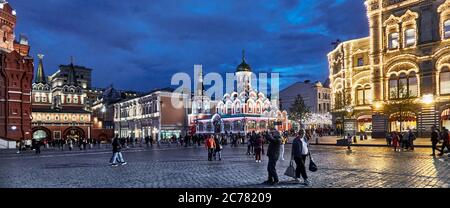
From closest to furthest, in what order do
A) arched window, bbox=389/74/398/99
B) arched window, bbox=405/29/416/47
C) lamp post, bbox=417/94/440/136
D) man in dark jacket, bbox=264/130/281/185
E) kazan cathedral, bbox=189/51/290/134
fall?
man in dark jacket, bbox=264/130/281/185, lamp post, bbox=417/94/440/136, arched window, bbox=405/29/416/47, arched window, bbox=389/74/398/99, kazan cathedral, bbox=189/51/290/134

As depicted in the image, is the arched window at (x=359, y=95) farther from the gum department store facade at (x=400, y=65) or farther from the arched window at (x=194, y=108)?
the arched window at (x=194, y=108)

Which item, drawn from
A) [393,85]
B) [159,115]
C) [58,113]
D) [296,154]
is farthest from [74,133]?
[296,154]

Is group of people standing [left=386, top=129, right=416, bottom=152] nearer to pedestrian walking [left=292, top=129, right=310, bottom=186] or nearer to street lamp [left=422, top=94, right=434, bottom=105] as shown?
street lamp [left=422, top=94, right=434, bottom=105]

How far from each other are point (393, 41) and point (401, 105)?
9577 millimetres

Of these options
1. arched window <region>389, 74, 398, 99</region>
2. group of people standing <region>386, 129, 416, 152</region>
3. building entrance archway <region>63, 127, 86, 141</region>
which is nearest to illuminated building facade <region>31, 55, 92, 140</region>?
building entrance archway <region>63, 127, 86, 141</region>

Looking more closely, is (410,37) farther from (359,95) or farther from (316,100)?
(316,100)

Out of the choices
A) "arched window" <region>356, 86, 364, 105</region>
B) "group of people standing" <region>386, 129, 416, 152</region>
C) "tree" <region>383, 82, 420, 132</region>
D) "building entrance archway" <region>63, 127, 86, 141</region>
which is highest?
"arched window" <region>356, 86, 364, 105</region>

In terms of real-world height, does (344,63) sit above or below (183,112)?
above

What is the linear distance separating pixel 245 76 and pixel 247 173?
64.3 meters

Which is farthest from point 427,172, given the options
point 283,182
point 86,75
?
point 86,75

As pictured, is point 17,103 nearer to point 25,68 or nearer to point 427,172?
point 25,68

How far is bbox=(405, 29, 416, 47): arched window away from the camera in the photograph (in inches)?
1695

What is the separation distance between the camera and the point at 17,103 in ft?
187

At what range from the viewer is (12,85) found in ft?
184
